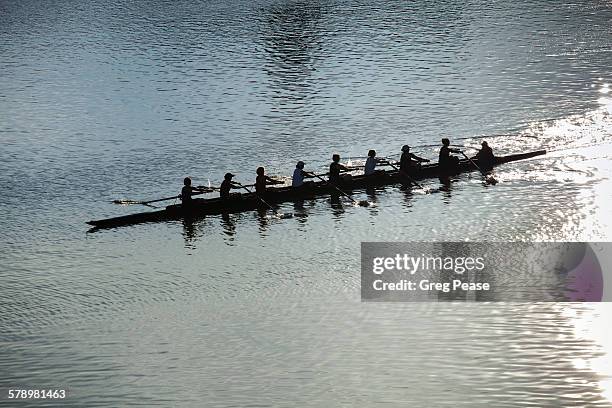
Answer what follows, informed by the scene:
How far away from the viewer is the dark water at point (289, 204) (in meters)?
30.9

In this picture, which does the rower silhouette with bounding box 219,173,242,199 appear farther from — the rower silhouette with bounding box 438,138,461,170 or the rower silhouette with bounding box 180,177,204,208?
the rower silhouette with bounding box 438,138,461,170

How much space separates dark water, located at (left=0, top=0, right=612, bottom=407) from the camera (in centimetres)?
3091

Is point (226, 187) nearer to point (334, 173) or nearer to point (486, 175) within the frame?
point (334, 173)

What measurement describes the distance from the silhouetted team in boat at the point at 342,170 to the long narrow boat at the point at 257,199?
189 millimetres

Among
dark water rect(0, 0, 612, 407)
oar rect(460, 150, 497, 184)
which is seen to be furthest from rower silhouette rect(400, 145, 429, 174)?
oar rect(460, 150, 497, 184)

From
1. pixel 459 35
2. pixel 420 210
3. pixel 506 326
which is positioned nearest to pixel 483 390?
pixel 506 326

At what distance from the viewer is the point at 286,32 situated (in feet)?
251

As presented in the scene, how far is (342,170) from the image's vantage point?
45.4 meters

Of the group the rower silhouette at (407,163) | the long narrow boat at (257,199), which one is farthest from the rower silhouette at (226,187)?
the rower silhouette at (407,163)

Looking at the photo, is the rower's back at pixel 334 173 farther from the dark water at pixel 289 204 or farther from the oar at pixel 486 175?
the oar at pixel 486 175

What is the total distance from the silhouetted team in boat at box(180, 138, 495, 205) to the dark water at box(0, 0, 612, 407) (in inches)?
38.2

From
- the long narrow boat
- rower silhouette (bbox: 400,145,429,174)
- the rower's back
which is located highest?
rower silhouette (bbox: 400,145,429,174)

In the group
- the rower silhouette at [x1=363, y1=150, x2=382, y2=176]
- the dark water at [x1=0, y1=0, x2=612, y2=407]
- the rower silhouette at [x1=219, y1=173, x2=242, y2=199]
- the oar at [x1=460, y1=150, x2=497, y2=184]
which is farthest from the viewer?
the oar at [x1=460, y1=150, x2=497, y2=184]

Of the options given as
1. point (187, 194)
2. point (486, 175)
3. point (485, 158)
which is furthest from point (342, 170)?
point (187, 194)
